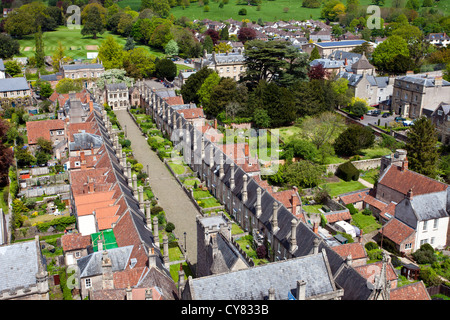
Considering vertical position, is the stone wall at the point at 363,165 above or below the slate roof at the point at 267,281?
below

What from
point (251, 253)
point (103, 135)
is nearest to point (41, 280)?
point (251, 253)

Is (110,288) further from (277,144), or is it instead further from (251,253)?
(277,144)

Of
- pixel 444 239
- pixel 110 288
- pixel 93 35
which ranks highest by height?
pixel 93 35

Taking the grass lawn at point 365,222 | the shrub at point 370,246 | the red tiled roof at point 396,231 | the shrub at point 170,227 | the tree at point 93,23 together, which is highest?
the tree at point 93,23

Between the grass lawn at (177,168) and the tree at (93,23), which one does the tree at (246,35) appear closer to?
the tree at (93,23)

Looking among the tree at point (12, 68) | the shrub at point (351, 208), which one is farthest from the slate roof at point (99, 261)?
the tree at point (12, 68)

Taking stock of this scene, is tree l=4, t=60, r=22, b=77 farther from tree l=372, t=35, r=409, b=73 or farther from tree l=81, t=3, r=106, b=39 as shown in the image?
tree l=372, t=35, r=409, b=73

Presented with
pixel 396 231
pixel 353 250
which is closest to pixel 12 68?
pixel 396 231
